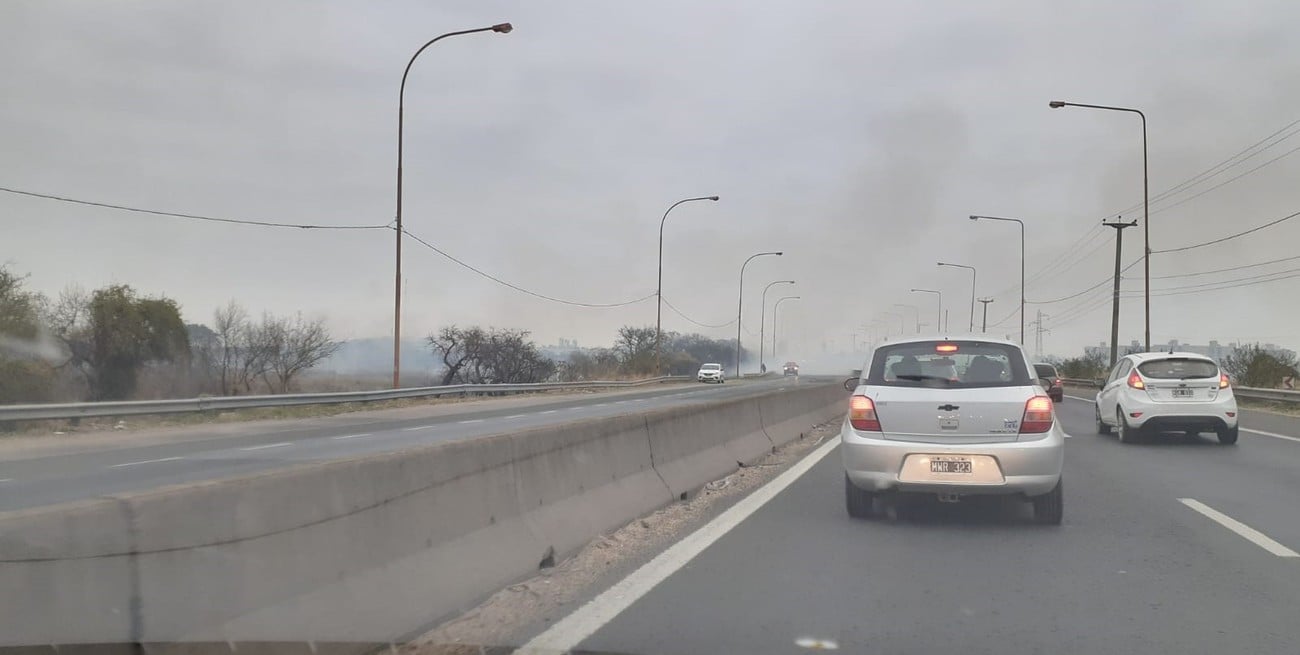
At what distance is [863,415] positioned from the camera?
A: 29.5 ft

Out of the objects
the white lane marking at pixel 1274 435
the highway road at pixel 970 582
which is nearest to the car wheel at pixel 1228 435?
the white lane marking at pixel 1274 435

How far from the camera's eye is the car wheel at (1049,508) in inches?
349

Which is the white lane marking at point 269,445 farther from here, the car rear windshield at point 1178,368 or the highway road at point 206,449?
the car rear windshield at point 1178,368

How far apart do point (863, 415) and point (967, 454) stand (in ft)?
3.05

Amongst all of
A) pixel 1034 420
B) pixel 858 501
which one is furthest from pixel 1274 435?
pixel 858 501

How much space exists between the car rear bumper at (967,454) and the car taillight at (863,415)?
0.26ft

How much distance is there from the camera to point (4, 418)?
63.3 feet

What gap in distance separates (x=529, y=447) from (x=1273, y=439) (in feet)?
54.9

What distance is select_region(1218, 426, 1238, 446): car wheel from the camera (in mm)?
16828

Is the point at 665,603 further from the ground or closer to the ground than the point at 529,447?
closer to the ground

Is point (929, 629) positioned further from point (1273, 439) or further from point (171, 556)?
point (1273, 439)

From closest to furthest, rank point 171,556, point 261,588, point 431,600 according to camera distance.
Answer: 1. point 171,556
2. point 261,588
3. point 431,600

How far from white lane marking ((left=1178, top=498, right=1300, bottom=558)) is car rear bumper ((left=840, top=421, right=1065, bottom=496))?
154cm

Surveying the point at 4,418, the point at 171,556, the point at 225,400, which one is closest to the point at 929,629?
the point at 171,556
